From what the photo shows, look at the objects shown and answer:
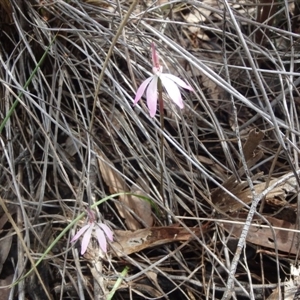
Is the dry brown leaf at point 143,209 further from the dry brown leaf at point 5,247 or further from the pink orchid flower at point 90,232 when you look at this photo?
the dry brown leaf at point 5,247

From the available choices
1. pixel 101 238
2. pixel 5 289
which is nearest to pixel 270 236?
pixel 101 238

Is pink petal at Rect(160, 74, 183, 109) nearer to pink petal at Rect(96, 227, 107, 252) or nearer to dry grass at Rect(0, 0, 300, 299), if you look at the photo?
dry grass at Rect(0, 0, 300, 299)

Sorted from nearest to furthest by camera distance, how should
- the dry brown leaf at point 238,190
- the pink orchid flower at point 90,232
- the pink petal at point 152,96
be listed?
the pink petal at point 152,96 < the pink orchid flower at point 90,232 < the dry brown leaf at point 238,190

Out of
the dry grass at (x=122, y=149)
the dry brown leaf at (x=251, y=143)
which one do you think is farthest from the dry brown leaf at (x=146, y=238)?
the dry brown leaf at (x=251, y=143)

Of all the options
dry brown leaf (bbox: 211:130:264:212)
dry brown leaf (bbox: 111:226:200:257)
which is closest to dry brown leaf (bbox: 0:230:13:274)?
dry brown leaf (bbox: 111:226:200:257)

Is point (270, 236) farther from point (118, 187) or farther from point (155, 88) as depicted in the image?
point (155, 88)

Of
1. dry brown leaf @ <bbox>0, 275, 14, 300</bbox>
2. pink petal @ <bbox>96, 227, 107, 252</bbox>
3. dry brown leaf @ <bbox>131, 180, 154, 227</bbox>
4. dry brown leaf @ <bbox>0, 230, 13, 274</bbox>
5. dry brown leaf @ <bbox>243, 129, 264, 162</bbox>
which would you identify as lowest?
dry brown leaf @ <bbox>0, 275, 14, 300</bbox>

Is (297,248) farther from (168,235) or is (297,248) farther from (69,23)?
(69,23)
